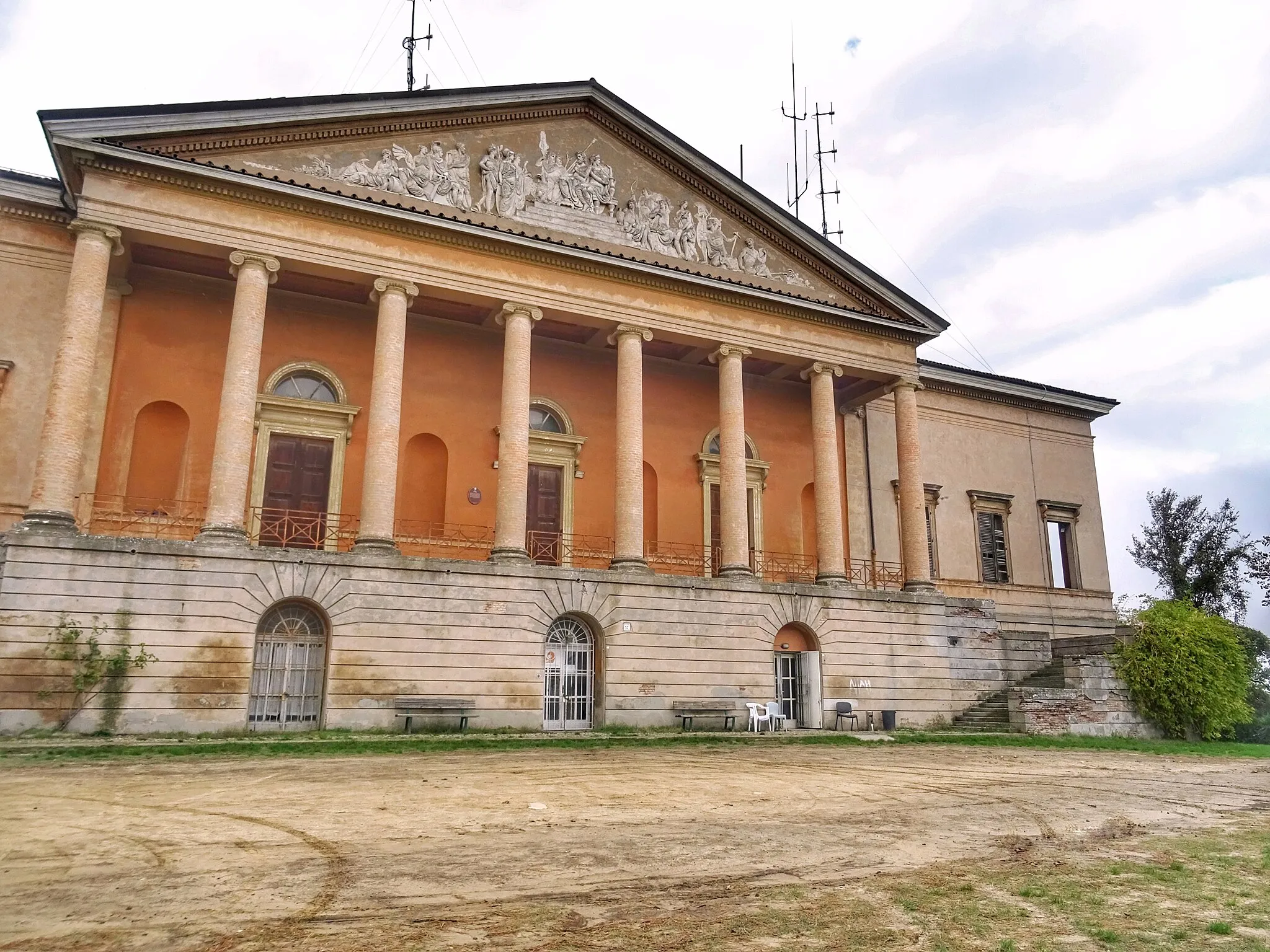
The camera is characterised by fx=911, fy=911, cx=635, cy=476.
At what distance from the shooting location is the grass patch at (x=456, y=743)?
43.7 ft

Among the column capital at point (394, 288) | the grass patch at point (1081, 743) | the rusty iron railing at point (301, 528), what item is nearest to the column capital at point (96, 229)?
the column capital at point (394, 288)

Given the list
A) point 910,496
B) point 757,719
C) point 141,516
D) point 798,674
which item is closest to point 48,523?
point 141,516

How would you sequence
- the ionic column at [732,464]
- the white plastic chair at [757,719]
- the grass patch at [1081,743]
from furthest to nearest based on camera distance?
the ionic column at [732,464] < the white plastic chair at [757,719] < the grass patch at [1081,743]

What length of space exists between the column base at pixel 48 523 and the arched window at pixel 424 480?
23.0ft

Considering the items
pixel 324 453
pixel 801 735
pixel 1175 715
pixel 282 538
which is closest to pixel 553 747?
pixel 801 735

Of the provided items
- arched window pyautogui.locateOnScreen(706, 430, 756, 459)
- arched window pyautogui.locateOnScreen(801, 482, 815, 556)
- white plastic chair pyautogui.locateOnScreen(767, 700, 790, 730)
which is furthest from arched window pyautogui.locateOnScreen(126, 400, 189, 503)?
arched window pyautogui.locateOnScreen(801, 482, 815, 556)

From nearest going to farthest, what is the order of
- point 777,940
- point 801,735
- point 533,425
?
point 777,940 → point 801,735 → point 533,425

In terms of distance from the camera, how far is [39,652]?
49.5 ft

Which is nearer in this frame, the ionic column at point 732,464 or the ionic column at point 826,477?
the ionic column at point 732,464

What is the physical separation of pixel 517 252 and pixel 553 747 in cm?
1115

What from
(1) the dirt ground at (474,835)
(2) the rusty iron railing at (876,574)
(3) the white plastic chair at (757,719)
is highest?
(2) the rusty iron railing at (876,574)

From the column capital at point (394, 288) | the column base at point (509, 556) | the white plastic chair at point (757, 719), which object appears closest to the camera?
the column base at point (509, 556)

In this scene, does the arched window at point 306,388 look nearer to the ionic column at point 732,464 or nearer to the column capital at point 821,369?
the ionic column at point 732,464

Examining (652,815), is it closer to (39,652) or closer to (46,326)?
(39,652)
